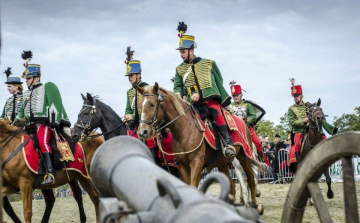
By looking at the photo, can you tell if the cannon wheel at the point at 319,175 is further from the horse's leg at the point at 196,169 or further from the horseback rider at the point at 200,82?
the horseback rider at the point at 200,82

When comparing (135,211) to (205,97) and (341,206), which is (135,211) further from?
(341,206)

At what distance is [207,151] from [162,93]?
1471 millimetres

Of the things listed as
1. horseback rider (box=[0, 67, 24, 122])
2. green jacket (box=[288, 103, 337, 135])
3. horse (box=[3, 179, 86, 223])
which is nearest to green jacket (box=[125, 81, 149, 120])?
horse (box=[3, 179, 86, 223])

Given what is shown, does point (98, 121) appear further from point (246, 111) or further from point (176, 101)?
point (246, 111)

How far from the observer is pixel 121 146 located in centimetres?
361

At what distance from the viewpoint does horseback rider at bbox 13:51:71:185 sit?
1063 centimetres

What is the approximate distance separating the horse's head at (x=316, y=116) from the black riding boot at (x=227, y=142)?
140 inches

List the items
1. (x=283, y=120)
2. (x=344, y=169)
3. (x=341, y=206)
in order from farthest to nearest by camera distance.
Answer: (x=283, y=120), (x=341, y=206), (x=344, y=169)

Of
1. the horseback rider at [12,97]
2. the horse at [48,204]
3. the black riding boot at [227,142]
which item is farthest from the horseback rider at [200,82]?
the horseback rider at [12,97]

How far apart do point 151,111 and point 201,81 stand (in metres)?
1.71

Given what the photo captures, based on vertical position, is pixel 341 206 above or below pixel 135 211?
below

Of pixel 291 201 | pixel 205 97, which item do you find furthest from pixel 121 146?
pixel 205 97

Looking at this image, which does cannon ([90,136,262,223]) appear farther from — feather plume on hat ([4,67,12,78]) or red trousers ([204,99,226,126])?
feather plume on hat ([4,67,12,78])

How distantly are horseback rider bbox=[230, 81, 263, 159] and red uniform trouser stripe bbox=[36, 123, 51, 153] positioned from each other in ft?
19.1
